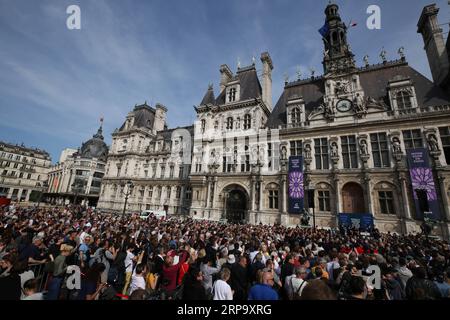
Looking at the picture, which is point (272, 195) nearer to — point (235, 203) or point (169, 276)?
point (235, 203)

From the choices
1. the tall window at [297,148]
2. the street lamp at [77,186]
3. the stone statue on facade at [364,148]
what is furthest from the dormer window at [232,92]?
the street lamp at [77,186]

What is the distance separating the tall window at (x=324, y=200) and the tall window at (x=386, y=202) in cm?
438

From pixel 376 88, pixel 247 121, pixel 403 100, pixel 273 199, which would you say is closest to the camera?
pixel 403 100

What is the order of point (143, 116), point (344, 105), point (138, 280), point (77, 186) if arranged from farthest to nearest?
point (77, 186)
point (143, 116)
point (344, 105)
point (138, 280)

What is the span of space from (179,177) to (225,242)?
27.7m

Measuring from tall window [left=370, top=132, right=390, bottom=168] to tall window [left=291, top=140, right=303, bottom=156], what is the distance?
687 cm

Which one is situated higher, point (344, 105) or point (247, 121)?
point (247, 121)

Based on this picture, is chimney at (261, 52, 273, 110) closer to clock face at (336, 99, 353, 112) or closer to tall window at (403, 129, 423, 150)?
clock face at (336, 99, 353, 112)

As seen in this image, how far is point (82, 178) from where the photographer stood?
181 feet

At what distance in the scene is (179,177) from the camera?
34.5 meters

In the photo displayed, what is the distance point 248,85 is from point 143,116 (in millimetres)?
25344

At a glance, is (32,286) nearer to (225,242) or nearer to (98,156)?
(225,242)

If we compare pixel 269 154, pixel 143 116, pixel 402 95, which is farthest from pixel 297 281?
pixel 143 116

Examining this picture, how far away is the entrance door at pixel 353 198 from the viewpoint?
19.1m
